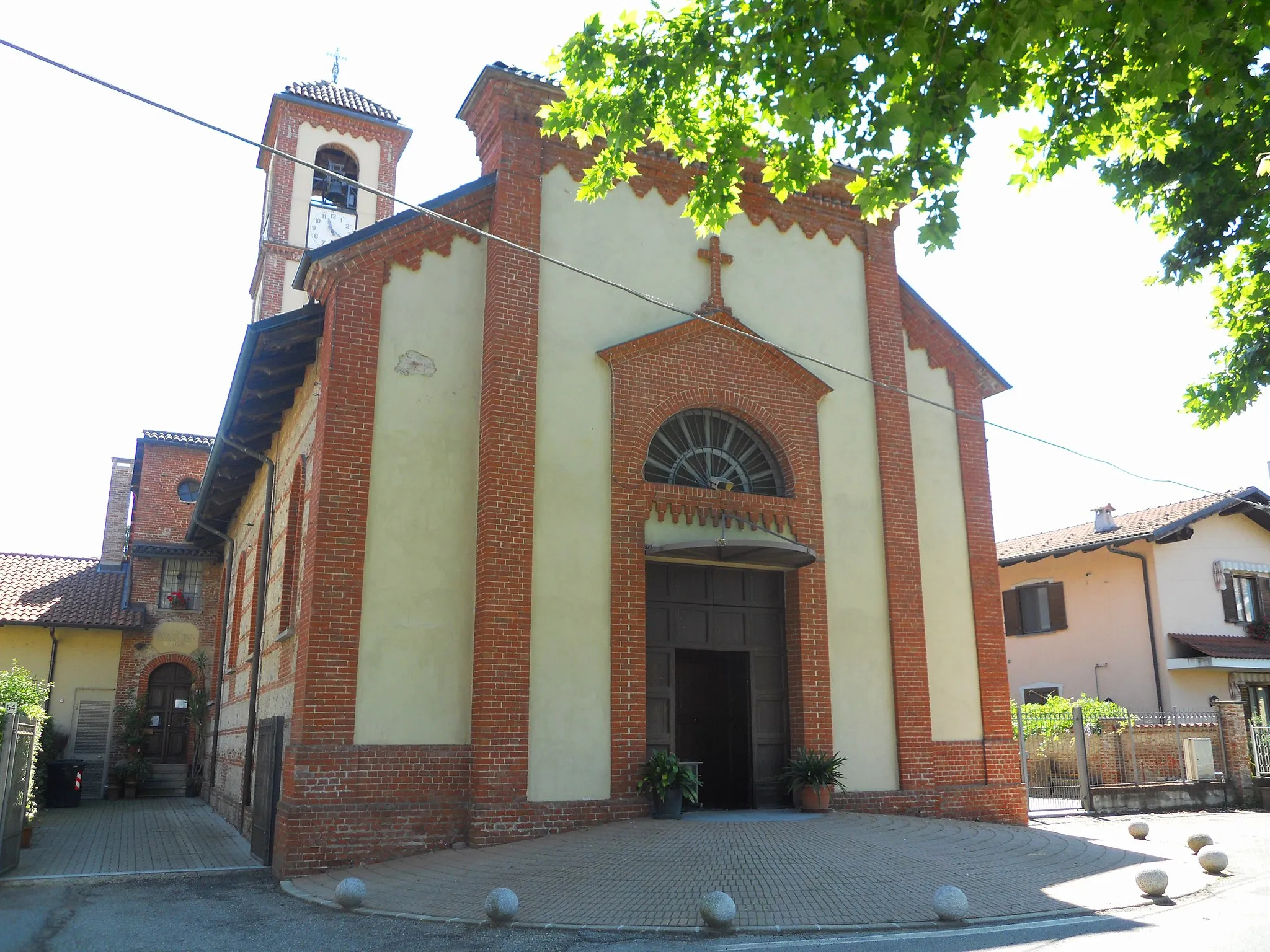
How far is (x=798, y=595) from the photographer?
1311cm

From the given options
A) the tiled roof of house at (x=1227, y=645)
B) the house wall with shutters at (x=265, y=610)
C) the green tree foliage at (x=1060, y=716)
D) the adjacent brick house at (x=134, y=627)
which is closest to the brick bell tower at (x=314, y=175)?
the house wall with shutters at (x=265, y=610)

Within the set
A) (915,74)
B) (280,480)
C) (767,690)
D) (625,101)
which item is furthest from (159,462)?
(915,74)

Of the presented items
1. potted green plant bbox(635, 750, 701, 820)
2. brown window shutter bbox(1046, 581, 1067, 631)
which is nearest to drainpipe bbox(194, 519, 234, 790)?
potted green plant bbox(635, 750, 701, 820)

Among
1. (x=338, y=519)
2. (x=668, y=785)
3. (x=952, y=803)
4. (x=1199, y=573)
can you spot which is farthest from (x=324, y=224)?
(x=1199, y=573)

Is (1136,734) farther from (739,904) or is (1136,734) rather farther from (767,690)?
(739,904)

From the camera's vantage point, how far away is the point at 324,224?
945 inches

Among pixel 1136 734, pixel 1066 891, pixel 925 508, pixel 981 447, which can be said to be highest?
pixel 981 447

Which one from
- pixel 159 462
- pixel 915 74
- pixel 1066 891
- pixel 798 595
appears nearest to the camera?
pixel 915 74

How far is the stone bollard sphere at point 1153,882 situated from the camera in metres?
8.73

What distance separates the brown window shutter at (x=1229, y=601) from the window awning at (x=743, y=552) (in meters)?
16.9

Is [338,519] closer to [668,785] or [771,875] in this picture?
[668,785]

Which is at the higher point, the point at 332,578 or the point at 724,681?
the point at 332,578

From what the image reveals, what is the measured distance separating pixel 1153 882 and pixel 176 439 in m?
27.5

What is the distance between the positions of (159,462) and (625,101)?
82.1ft
